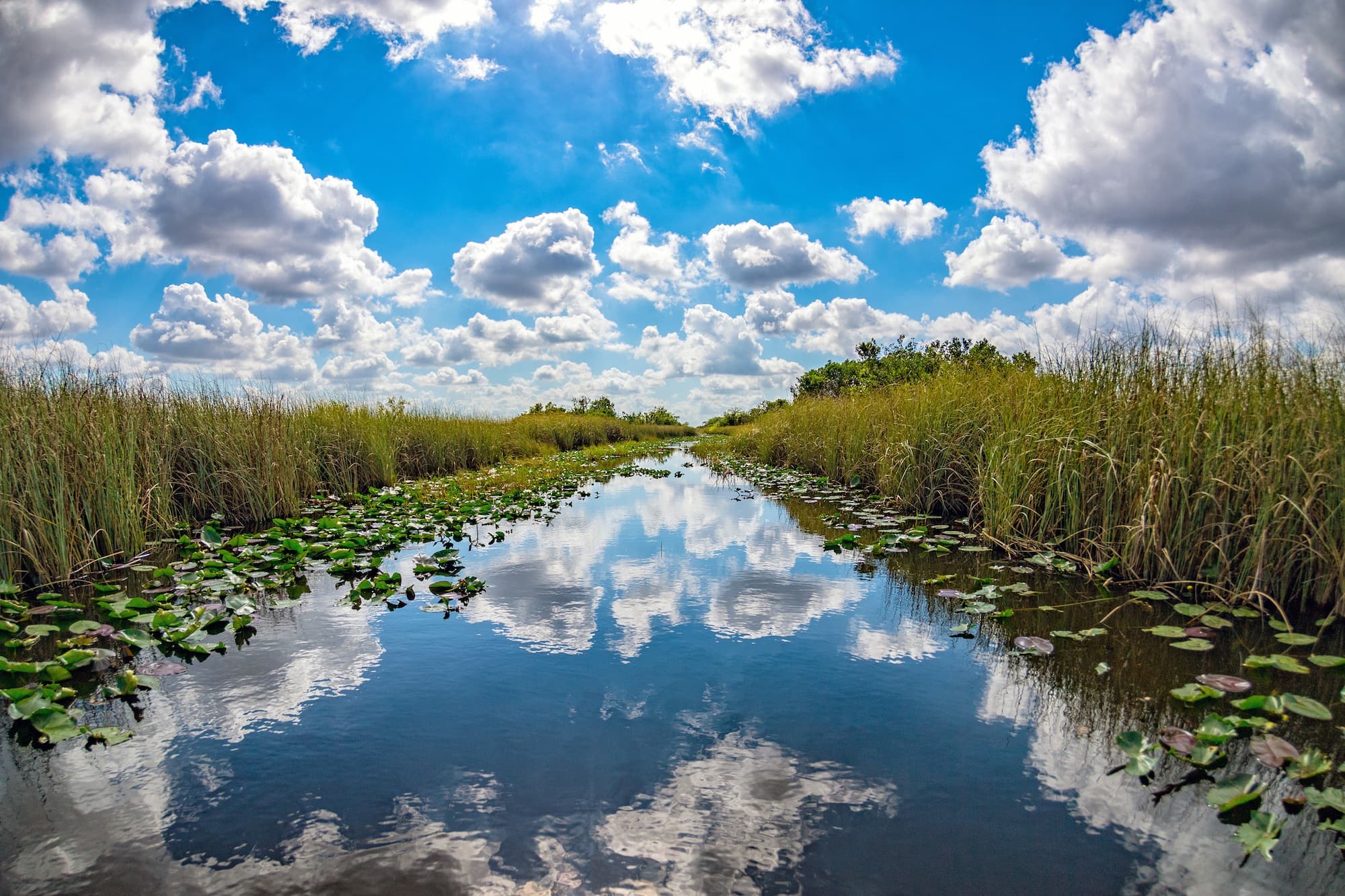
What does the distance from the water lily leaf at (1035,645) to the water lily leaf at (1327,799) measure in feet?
4.43

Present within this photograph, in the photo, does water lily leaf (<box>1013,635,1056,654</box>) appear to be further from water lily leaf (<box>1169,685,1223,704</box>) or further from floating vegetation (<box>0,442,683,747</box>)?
floating vegetation (<box>0,442,683,747</box>)

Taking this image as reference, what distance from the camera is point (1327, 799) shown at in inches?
86.6

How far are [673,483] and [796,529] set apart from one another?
6402 mm

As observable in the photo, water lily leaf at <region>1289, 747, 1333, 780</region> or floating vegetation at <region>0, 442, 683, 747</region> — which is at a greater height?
floating vegetation at <region>0, 442, 683, 747</region>

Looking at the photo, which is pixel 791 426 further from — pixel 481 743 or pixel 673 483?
pixel 481 743

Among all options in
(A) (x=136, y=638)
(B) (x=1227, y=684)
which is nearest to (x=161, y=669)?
(A) (x=136, y=638)

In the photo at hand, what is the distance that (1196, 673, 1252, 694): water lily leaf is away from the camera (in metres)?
3.08

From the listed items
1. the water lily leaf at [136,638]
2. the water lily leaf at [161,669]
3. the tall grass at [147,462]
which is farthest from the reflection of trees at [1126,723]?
the tall grass at [147,462]

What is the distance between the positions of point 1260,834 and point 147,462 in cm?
917

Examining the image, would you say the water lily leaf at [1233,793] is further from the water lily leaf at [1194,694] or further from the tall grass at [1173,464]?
the tall grass at [1173,464]

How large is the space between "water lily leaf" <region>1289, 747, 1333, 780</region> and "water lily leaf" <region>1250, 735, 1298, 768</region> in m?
0.03

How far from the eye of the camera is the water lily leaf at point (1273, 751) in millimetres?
2467

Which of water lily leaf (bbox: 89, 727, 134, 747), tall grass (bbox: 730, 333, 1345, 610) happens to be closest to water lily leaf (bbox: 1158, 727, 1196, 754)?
tall grass (bbox: 730, 333, 1345, 610)

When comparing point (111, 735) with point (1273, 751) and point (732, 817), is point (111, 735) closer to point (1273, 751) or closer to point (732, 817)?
point (732, 817)
